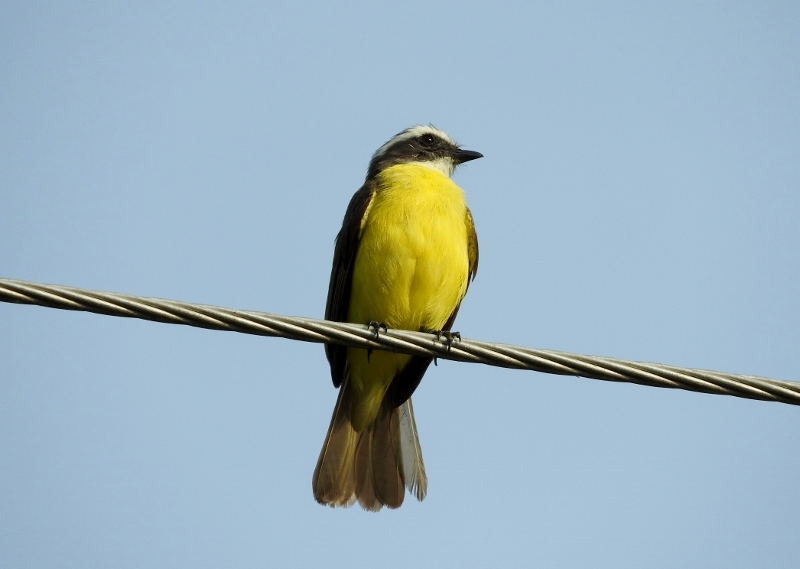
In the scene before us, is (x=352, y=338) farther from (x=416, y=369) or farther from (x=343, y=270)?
(x=416, y=369)

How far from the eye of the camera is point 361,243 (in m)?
6.10

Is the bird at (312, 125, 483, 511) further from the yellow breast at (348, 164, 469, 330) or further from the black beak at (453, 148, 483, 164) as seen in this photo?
the black beak at (453, 148, 483, 164)

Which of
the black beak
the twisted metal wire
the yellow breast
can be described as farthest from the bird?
the twisted metal wire

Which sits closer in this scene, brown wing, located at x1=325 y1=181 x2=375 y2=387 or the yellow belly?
the yellow belly

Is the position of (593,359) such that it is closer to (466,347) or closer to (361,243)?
(466,347)

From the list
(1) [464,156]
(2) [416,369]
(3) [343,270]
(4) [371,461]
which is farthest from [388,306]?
(1) [464,156]

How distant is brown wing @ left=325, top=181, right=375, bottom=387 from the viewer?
6.13 metres

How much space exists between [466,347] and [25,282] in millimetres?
1646

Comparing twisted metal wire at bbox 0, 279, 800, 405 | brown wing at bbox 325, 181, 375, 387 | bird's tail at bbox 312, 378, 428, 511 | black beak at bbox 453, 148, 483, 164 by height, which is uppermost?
black beak at bbox 453, 148, 483, 164

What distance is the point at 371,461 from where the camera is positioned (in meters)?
6.34

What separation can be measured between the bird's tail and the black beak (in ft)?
6.56

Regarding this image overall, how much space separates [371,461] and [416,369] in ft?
2.11

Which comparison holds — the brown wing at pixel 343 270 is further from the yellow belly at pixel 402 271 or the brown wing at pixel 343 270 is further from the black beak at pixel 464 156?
the black beak at pixel 464 156

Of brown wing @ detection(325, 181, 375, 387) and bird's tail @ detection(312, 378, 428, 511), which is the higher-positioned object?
brown wing @ detection(325, 181, 375, 387)
